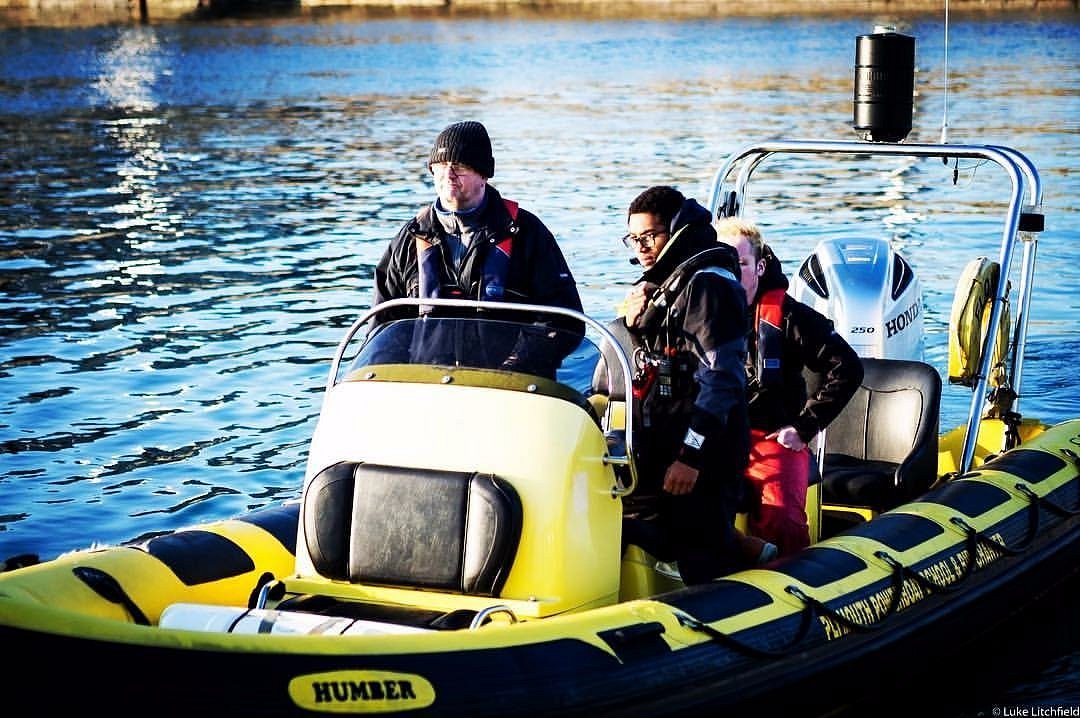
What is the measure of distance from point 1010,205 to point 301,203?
42.7ft

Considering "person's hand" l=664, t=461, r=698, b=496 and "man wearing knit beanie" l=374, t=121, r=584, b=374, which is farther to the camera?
"man wearing knit beanie" l=374, t=121, r=584, b=374

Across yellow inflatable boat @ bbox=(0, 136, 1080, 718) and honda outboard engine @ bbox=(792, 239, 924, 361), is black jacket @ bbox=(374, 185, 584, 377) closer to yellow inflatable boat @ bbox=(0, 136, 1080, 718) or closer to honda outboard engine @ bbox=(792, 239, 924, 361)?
yellow inflatable boat @ bbox=(0, 136, 1080, 718)

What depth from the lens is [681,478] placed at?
16.9 ft

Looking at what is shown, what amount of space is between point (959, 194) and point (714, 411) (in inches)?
577

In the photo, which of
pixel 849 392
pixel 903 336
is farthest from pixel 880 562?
pixel 903 336

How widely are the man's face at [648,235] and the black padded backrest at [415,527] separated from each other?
2.90 ft

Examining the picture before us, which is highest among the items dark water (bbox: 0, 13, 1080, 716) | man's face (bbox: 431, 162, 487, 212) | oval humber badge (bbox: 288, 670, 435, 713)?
man's face (bbox: 431, 162, 487, 212)

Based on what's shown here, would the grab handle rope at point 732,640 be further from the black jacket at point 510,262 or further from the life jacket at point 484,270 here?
the life jacket at point 484,270

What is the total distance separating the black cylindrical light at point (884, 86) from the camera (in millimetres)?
7809

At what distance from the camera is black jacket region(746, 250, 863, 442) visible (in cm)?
585

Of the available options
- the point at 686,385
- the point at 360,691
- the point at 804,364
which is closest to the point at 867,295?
the point at 804,364

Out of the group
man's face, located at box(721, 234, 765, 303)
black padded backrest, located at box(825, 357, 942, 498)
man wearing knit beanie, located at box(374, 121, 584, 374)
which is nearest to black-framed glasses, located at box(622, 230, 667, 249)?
man wearing knit beanie, located at box(374, 121, 584, 374)

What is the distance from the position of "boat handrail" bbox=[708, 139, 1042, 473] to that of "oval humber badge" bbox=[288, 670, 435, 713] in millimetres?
3325

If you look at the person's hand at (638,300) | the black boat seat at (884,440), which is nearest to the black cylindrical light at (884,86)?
the black boat seat at (884,440)
